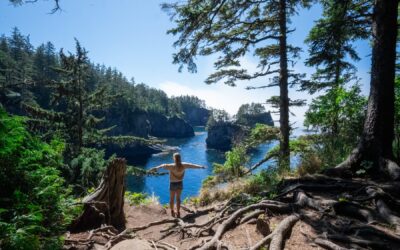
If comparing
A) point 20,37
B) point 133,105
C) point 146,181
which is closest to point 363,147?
point 146,181

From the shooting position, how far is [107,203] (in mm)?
5914

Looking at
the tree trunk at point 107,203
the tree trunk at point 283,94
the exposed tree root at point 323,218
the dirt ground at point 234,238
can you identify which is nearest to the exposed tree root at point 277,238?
the exposed tree root at point 323,218

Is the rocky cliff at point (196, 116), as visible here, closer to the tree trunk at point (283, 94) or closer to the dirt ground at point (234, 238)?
the tree trunk at point (283, 94)

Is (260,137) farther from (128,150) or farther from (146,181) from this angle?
(128,150)

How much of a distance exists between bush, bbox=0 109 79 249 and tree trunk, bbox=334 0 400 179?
5911 millimetres

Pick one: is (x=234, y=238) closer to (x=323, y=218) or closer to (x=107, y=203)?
(x=323, y=218)

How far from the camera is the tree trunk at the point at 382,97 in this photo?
19.2 feet

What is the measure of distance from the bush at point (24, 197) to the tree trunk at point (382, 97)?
5911 mm

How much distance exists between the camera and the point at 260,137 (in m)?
11.8

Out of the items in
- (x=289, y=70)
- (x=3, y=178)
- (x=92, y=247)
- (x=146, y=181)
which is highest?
(x=289, y=70)

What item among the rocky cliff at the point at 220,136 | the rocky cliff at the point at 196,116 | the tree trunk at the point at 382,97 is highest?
the rocky cliff at the point at 196,116

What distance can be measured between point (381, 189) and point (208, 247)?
10.8 feet

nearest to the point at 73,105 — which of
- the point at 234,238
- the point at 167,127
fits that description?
the point at 234,238

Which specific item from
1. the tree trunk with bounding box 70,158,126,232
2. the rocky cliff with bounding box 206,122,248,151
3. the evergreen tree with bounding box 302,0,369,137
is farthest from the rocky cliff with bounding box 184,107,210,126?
the tree trunk with bounding box 70,158,126,232
